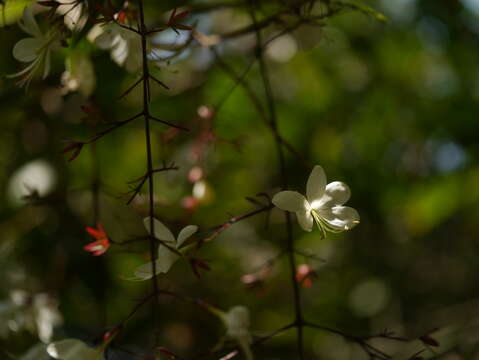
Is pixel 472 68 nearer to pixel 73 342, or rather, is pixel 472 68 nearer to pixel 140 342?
pixel 140 342

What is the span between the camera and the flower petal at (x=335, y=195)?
1.97 feet

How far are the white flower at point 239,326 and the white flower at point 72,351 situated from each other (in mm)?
138

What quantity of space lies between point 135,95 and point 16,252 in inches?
13.9

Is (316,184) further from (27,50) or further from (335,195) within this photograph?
(27,50)

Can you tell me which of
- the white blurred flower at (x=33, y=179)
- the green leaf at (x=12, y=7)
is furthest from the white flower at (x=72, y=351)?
the white blurred flower at (x=33, y=179)

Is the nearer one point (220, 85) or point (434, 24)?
point (220, 85)

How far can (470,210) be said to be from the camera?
52.2 inches

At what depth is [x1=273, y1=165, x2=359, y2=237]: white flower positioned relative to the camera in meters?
0.59

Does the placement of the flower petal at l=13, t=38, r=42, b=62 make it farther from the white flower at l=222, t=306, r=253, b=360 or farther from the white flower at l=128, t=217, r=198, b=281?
the white flower at l=222, t=306, r=253, b=360

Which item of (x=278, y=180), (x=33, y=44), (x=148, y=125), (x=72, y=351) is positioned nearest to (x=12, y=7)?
(x=33, y=44)

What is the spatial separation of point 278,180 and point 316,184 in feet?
2.69

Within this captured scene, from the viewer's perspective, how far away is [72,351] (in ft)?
2.07

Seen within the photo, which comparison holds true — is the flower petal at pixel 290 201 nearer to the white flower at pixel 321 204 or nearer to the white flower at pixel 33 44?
the white flower at pixel 321 204

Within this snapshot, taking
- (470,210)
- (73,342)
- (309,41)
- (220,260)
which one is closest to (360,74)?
(470,210)
